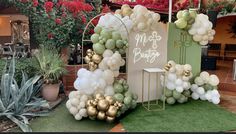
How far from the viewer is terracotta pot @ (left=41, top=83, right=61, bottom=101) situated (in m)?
5.52

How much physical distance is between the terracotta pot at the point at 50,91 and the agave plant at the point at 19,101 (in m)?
0.29

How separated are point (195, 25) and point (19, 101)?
386 cm

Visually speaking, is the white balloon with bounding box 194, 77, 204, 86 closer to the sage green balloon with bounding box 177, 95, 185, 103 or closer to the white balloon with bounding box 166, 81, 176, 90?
the sage green balloon with bounding box 177, 95, 185, 103

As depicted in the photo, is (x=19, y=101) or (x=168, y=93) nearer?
(x=19, y=101)

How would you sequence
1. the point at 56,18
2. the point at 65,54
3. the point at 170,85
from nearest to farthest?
the point at 170,85 < the point at 56,18 < the point at 65,54

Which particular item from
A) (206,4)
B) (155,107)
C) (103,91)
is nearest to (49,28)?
(103,91)

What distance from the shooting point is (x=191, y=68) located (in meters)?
5.88

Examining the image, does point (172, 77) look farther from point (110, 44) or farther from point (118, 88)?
point (110, 44)

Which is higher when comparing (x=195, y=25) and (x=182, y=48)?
(x=195, y=25)

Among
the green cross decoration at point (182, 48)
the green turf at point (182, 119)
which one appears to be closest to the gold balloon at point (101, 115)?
the green turf at point (182, 119)

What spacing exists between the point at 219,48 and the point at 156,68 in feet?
19.9

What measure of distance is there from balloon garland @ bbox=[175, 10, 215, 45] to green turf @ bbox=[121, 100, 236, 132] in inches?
59.1

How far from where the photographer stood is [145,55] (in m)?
5.47

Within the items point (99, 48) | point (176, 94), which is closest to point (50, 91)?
point (99, 48)
